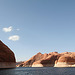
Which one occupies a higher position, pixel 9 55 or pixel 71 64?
pixel 9 55

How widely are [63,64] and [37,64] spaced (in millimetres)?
56861

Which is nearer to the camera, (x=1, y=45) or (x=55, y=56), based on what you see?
(x=1, y=45)

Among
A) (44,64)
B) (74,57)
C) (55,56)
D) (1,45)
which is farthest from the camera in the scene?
(55,56)

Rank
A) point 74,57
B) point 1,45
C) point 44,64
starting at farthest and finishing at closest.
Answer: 1. point 44,64
2. point 74,57
3. point 1,45

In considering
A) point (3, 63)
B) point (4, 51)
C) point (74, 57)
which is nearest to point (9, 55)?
point (4, 51)

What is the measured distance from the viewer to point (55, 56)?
192 meters

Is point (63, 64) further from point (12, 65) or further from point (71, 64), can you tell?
point (12, 65)

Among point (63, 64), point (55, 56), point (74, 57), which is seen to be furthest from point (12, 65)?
point (55, 56)

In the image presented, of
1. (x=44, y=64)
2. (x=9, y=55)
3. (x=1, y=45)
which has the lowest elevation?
(x=44, y=64)

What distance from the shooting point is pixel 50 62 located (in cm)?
18300

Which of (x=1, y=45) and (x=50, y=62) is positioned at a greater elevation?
(x=1, y=45)

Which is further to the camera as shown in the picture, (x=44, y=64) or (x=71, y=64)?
(x=44, y=64)

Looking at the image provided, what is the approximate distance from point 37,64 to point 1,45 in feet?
359

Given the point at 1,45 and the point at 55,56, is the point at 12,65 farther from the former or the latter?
the point at 55,56
